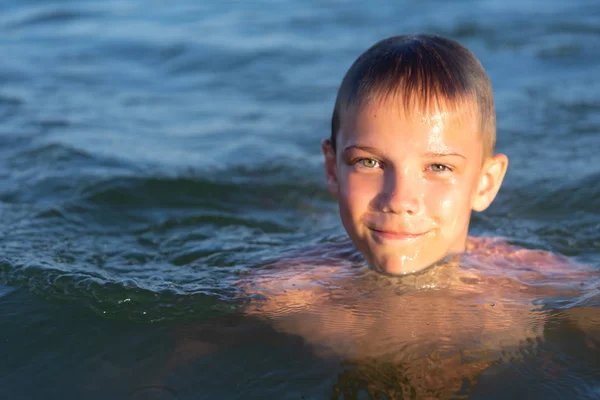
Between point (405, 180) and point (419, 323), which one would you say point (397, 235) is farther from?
point (419, 323)

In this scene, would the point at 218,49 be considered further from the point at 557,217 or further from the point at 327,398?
the point at 327,398

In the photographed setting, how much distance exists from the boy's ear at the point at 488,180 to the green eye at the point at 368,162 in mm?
610

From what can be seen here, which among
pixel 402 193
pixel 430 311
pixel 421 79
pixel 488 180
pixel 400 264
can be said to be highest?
pixel 421 79

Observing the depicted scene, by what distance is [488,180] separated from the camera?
3.92 meters

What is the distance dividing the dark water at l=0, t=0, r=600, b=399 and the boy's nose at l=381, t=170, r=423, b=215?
19.7 inches

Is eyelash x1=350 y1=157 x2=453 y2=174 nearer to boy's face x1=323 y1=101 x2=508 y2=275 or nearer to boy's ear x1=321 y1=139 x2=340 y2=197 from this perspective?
boy's face x1=323 y1=101 x2=508 y2=275

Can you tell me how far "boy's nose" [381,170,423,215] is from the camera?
11.3 ft

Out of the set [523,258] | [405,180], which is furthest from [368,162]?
[523,258]

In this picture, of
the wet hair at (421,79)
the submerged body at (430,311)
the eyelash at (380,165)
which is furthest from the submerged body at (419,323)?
the wet hair at (421,79)

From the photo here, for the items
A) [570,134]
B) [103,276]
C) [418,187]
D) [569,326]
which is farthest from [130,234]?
[570,134]

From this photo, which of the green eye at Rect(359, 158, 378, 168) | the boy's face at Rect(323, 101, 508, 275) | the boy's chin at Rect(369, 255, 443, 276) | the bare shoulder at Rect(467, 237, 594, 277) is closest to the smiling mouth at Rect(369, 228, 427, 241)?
the boy's face at Rect(323, 101, 508, 275)

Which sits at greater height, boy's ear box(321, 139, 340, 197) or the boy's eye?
the boy's eye

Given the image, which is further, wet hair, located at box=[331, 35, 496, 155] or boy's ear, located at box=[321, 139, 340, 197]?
boy's ear, located at box=[321, 139, 340, 197]

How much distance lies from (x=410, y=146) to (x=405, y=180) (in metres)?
0.15
